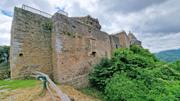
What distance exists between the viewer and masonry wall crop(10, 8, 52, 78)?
11.7 m

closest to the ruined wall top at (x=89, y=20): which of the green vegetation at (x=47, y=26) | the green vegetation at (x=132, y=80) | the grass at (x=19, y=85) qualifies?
the green vegetation at (x=132, y=80)

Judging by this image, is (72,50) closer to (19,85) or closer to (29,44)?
(29,44)

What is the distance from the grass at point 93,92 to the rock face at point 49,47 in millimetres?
451

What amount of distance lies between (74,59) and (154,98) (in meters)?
5.67

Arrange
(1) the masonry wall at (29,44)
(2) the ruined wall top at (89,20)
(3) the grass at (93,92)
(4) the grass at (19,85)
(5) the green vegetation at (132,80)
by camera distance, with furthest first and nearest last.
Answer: (2) the ruined wall top at (89,20) → (3) the grass at (93,92) → (1) the masonry wall at (29,44) → (5) the green vegetation at (132,80) → (4) the grass at (19,85)

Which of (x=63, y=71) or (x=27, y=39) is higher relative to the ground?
(x=27, y=39)

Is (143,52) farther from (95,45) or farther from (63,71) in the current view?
A: (63,71)

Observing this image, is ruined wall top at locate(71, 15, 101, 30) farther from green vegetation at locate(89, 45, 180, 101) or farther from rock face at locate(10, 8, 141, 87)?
rock face at locate(10, 8, 141, 87)

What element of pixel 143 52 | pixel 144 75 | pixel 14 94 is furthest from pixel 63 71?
pixel 143 52

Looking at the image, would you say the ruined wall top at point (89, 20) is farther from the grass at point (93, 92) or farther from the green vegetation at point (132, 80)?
the grass at point (93, 92)

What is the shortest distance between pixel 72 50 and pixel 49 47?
1.51 metres

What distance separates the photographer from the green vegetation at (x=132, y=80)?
1035 cm

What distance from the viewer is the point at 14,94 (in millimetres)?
7789

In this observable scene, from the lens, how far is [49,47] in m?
13.0
